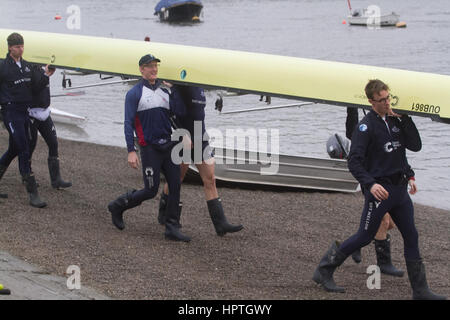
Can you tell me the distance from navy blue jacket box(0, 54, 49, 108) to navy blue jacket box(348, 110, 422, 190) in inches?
169

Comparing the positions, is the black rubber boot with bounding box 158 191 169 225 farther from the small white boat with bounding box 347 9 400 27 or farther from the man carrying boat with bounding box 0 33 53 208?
the small white boat with bounding box 347 9 400 27

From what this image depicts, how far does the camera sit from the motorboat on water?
62.3 metres

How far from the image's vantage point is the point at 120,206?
8.27 metres

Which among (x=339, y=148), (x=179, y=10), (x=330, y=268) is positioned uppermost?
(x=330, y=268)

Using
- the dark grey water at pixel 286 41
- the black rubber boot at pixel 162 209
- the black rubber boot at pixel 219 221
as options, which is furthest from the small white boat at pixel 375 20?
the black rubber boot at pixel 219 221

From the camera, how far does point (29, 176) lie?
9.12m

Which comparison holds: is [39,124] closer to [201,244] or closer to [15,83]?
[15,83]

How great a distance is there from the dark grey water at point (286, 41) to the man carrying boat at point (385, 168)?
7.80m

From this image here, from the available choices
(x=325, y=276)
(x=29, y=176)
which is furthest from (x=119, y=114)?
(x=325, y=276)

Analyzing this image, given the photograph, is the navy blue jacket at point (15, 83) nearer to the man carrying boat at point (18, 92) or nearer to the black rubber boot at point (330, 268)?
the man carrying boat at point (18, 92)

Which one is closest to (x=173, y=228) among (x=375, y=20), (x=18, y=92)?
(x=18, y=92)

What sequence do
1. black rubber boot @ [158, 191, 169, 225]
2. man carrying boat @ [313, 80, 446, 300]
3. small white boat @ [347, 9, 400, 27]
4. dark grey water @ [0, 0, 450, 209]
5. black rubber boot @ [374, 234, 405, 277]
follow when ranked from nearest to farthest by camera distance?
1. man carrying boat @ [313, 80, 446, 300]
2. black rubber boot @ [374, 234, 405, 277]
3. black rubber boot @ [158, 191, 169, 225]
4. dark grey water @ [0, 0, 450, 209]
5. small white boat @ [347, 9, 400, 27]

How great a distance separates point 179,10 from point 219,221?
56201mm

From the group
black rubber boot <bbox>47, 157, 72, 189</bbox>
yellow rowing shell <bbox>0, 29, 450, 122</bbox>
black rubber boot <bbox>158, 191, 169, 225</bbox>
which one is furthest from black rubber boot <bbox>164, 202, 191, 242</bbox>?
black rubber boot <bbox>47, 157, 72, 189</bbox>
